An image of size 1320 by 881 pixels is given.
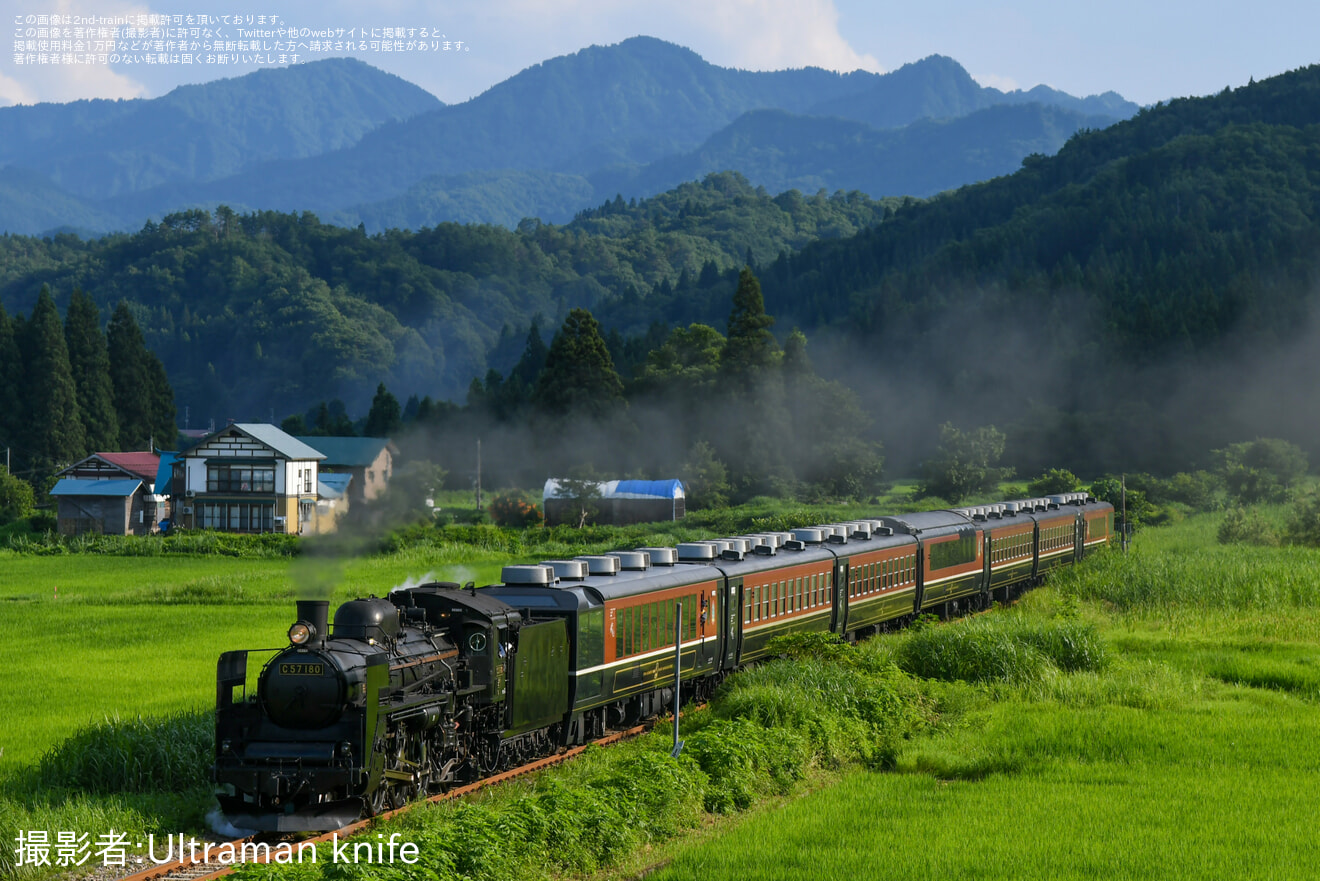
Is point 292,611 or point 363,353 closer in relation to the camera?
point 292,611

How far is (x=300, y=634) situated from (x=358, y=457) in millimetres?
76117

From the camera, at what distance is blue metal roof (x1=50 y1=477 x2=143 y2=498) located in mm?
75000

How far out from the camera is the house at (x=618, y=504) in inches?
3219

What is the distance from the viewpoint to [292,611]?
43.1m

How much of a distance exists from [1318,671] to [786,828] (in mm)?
17465

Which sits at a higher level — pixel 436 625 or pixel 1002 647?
pixel 436 625

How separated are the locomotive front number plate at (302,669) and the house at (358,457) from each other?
71.2 metres

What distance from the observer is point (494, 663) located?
719 inches

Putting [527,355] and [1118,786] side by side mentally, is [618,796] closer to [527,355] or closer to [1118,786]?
[1118,786]

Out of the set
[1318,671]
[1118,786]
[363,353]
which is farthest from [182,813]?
[363,353]

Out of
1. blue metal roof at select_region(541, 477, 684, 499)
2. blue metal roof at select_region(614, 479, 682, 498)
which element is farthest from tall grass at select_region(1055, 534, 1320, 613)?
blue metal roof at select_region(541, 477, 684, 499)

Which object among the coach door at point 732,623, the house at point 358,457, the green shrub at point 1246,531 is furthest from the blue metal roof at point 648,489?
the coach door at point 732,623

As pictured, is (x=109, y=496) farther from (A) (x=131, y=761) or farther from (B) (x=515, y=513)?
(A) (x=131, y=761)

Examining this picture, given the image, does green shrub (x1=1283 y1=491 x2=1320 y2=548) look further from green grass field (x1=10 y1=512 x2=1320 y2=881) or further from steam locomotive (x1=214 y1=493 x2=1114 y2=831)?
steam locomotive (x1=214 y1=493 x2=1114 y2=831)
